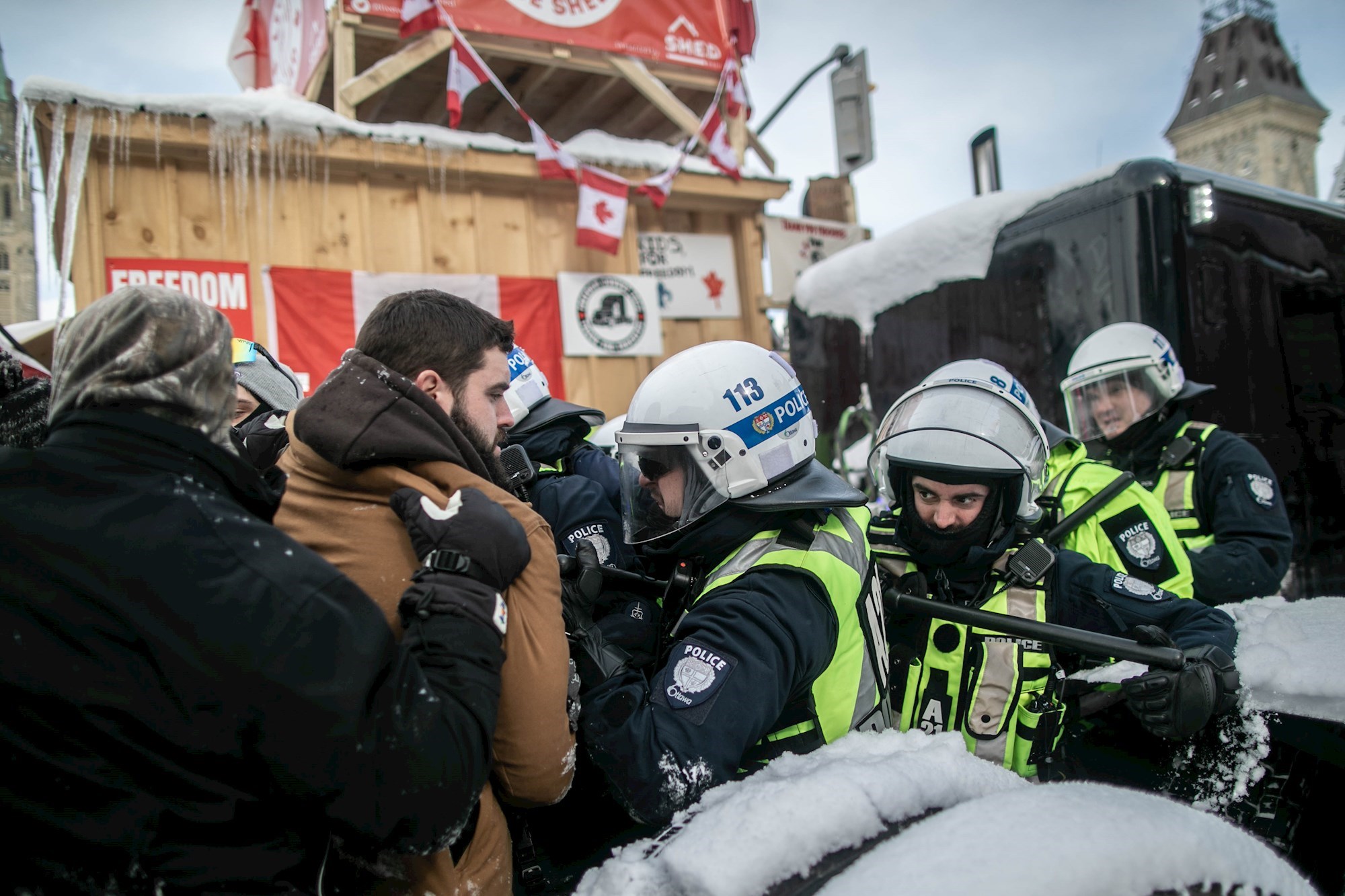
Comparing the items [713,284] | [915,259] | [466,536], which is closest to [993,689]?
[466,536]

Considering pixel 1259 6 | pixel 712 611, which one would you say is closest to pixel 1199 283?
pixel 712 611

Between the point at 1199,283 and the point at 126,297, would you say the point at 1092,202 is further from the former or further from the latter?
the point at 126,297

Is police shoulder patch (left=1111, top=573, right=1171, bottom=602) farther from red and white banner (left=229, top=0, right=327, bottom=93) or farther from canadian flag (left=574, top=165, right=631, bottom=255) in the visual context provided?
red and white banner (left=229, top=0, right=327, bottom=93)

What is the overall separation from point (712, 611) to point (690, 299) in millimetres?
6050

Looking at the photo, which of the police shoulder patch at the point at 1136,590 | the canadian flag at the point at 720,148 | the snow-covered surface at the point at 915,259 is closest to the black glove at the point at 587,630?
the police shoulder patch at the point at 1136,590

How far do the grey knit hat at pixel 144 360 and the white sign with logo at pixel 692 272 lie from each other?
635cm

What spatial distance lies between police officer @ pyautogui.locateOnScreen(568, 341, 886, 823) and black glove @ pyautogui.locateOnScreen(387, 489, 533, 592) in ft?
1.60

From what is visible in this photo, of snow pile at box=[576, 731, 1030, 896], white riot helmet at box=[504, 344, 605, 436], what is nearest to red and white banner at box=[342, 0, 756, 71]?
white riot helmet at box=[504, 344, 605, 436]

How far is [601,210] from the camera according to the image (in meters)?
6.77

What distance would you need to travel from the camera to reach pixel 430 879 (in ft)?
4.45

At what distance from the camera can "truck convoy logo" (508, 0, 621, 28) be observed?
21.8 feet

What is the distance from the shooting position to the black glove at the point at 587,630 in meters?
1.78

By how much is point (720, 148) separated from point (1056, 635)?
621 centimetres

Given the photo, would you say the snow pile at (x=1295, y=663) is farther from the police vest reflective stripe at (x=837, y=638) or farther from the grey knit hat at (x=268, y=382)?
the grey knit hat at (x=268, y=382)
